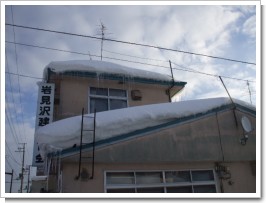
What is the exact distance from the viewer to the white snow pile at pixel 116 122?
4.25m

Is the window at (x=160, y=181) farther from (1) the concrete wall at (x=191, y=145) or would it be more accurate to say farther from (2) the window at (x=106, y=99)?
(2) the window at (x=106, y=99)

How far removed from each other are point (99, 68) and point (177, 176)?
330cm

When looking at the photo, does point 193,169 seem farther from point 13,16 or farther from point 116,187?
point 13,16

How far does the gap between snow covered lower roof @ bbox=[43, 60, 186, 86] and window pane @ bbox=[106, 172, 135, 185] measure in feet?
9.72

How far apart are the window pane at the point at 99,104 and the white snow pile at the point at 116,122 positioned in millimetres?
1756

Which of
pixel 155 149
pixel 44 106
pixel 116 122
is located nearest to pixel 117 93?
pixel 44 106

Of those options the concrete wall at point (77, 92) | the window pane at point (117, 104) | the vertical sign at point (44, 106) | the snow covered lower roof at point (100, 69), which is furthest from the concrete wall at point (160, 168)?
the snow covered lower roof at point (100, 69)

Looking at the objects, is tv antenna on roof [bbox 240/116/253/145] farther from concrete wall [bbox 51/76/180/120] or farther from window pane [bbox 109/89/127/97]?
window pane [bbox 109/89/127/97]

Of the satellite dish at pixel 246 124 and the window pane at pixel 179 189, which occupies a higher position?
the satellite dish at pixel 246 124

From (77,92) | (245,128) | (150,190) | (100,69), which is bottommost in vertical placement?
(150,190)

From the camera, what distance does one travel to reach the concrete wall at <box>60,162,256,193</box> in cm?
407

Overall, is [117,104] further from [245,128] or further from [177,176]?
[245,128]

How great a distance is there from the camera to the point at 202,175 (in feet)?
15.6
